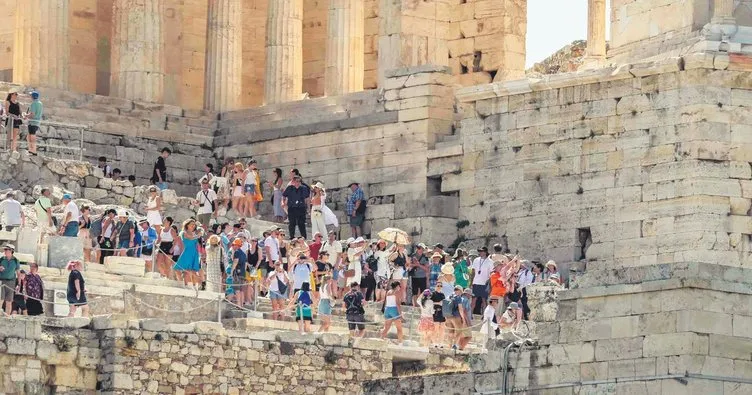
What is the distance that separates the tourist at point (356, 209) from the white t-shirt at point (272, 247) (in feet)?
26.8

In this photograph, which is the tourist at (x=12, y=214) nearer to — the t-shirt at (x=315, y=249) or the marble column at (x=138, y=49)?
the t-shirt at (x=315, y=249)

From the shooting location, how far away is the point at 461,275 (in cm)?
5319

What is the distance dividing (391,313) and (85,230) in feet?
18.4

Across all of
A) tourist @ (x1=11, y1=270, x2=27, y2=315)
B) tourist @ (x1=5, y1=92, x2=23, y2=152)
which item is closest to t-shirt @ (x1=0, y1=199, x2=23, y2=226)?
tourist @ (x1=11, y1=270, x2=27, y2=315)

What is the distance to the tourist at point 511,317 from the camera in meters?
48.9

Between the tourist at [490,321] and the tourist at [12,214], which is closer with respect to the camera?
the tourist at [490,321]

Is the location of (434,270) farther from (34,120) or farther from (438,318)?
(34,120)

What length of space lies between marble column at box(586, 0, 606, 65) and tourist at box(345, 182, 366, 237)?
19.5ft

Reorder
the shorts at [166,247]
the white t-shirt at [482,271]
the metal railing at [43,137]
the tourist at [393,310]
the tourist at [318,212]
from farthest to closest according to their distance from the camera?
the metal railing at [43,137] < the tourist at [318,212] < the white t-shirt at [482,271] < the shorts at [166,247] < the tourist at [393,310]

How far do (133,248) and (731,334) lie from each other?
641 inches

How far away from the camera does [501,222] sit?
5941cm

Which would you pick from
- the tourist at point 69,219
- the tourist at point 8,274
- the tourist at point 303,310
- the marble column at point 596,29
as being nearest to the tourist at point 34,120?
the tourist at point 69,219

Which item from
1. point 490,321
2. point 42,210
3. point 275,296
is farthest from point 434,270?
point 42,210

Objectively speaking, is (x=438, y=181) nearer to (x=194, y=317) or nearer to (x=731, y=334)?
(x=194, y=317)
